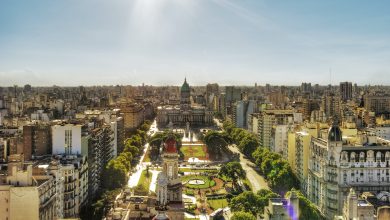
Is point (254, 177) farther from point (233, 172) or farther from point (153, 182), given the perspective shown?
point (153, 182)

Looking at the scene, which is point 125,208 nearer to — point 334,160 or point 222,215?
point 222,215

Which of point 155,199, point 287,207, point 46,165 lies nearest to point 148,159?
point 46,165

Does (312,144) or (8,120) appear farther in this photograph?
(8,120)

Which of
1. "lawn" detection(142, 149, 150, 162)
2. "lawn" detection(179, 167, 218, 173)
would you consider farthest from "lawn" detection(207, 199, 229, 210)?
"lawn" detection(142, 149, 150, 162)

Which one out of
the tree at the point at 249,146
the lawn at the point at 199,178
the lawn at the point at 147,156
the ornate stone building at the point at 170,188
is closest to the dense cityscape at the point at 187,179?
the ornate stone building at the point at 170,188

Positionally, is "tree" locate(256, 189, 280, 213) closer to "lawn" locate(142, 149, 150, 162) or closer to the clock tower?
the clock tower

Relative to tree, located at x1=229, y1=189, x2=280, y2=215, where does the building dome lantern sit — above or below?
above

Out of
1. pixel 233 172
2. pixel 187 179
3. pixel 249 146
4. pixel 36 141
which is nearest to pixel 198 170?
pixel 187 179
